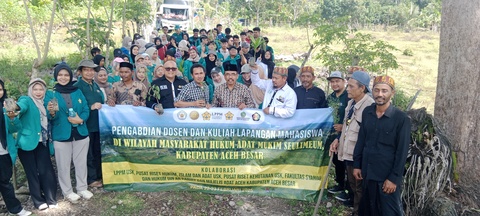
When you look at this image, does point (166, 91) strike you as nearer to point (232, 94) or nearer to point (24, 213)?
point (232, 94)

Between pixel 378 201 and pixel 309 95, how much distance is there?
1.76 metres

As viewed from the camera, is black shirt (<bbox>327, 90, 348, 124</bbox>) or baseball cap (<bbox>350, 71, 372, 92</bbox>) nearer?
baseball cap (<bbox>350, 71, 372, 92</bbox>)

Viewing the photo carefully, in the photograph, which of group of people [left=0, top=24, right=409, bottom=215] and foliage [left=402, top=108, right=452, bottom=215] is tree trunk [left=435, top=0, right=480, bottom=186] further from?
group of people [left=0, top=24, right=409, bottom=215]

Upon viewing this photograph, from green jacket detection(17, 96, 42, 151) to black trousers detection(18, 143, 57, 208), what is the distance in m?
0.16

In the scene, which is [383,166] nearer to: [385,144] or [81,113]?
[385,144]

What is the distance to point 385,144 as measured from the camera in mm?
3715

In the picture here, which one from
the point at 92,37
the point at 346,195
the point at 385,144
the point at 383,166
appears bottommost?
the point at 346,195

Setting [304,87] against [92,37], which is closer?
[304,87]

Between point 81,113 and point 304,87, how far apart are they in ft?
9.84

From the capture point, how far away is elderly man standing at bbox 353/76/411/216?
363cm

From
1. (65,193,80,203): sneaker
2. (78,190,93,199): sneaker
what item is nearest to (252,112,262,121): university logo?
(78,190,93,199): sneaker

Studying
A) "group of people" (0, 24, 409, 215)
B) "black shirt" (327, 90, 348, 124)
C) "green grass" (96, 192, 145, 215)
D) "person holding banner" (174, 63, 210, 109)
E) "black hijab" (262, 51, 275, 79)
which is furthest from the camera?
"black hijab" (262, 51, 275, 79)

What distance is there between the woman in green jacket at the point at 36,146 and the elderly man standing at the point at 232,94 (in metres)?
2.18

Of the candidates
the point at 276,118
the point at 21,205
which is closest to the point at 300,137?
the point at 276,118
